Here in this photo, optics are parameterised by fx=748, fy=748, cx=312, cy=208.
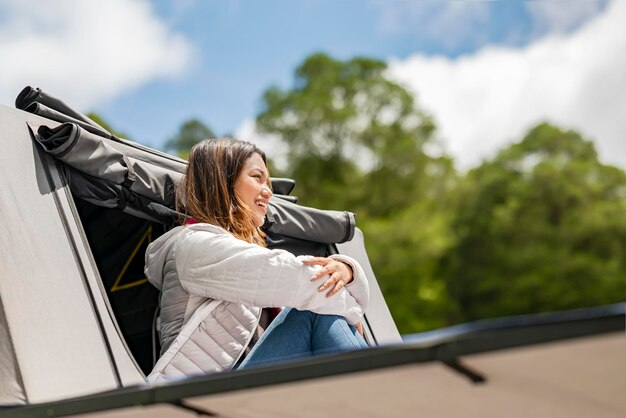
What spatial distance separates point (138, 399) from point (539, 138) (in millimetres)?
19801

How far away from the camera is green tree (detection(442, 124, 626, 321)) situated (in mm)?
18156

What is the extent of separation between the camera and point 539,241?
18.4 m

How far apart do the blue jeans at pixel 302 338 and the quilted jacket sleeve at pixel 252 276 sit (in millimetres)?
50

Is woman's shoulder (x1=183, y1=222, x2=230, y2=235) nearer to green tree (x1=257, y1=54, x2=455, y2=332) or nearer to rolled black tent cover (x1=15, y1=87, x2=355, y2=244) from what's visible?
rolled black tent cover (x1=15, y1=87, x2=355, y2=244)

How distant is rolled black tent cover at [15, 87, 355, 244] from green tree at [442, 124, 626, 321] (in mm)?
16064

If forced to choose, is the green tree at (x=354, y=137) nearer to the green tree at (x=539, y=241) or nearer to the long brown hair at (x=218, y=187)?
the green tree at (x=539, y=241)

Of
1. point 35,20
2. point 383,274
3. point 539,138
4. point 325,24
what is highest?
point 35,20

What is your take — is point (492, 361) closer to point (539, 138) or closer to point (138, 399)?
point (138, 399)

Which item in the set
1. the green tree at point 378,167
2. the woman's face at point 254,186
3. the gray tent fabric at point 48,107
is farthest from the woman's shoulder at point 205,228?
the green tree at point 378,167

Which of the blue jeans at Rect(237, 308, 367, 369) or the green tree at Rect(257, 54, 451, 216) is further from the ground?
the green tree at Rect(257, 54, 451, 216)

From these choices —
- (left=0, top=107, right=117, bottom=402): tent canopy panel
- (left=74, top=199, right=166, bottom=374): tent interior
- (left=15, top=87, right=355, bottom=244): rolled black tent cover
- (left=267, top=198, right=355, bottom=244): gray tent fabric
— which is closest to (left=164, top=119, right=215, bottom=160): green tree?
(left=74, top=199, right=166, bottom=374): tent interior

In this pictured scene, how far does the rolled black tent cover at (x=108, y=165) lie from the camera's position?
2223mm

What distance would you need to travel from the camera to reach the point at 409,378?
1088mm

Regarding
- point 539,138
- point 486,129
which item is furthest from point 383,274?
point 486,129
